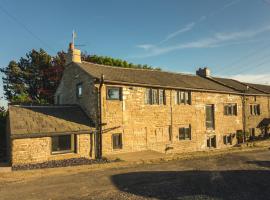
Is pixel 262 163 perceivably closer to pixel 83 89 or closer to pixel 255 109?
pixel 83 89

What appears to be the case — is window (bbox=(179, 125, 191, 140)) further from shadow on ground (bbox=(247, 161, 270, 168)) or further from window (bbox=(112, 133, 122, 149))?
shadow on ground (bbox=(247, 161, 270, 168))

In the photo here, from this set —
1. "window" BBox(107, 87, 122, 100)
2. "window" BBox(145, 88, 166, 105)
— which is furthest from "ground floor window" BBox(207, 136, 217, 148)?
"window" BBox(107, 87, 122, 100)

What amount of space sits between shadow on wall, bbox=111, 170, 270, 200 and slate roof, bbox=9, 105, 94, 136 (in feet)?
22.9

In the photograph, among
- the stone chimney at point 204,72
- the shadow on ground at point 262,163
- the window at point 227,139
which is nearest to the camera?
the shadow on ground at point 262,163

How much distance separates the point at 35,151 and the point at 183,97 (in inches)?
583

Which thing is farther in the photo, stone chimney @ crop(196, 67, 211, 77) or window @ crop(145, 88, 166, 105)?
stone chimney @ crop(196, 67, 211, 77)

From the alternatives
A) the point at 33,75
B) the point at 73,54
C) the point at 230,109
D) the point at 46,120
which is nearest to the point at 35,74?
the point at 33,75

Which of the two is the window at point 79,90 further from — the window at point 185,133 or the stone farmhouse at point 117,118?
the window at point 185,133

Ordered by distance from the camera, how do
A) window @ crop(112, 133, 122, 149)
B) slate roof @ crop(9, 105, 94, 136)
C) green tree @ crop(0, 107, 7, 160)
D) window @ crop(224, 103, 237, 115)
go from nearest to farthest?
slate roof @ crop(9, 105, 94, 136)
window @ crop(112, 133, 122, 149)
green tree @ crop(0, 107, 7, 160)
window @ crop(224, 103, 237, 115)

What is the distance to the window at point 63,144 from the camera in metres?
17.9

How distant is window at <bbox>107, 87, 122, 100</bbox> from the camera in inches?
800

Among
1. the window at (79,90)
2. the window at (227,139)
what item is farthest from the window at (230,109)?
the window at (79,90)

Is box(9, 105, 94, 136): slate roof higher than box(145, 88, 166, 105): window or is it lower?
lower

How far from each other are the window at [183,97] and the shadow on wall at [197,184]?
1168 cm
